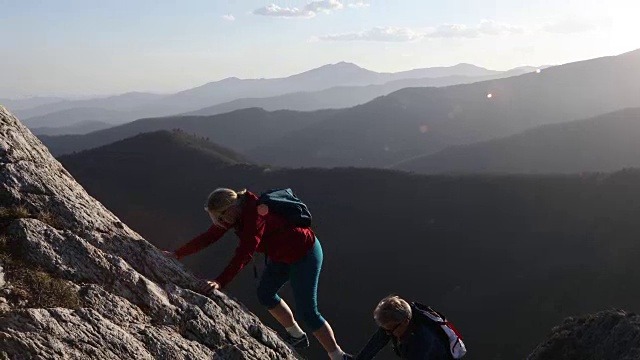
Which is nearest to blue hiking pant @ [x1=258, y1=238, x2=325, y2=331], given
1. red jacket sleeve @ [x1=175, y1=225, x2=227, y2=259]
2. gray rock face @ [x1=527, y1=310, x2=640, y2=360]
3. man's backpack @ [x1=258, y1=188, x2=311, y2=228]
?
man's backpack @ [x1=258, y1=188, x2=311, y2=228]

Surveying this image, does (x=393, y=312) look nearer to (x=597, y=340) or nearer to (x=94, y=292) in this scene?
(x=94, y=292)

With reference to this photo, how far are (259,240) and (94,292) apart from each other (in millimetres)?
1932

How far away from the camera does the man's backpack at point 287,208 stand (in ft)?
22.4

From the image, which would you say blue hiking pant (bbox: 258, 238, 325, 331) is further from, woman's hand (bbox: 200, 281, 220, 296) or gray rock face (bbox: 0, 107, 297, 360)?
woman's hand (bbox: 200, 281, 220, 296)

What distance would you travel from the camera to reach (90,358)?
16.2 ft

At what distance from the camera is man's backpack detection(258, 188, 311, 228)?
22.4ft

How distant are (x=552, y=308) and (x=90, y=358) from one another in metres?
38.3

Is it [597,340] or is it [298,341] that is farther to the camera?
[597,340]

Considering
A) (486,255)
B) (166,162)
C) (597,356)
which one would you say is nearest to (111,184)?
(166,162)

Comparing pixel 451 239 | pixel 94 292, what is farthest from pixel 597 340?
pixel 451 239

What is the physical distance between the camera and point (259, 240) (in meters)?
6.45

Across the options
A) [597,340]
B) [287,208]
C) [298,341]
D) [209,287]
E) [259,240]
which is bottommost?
[597,340]

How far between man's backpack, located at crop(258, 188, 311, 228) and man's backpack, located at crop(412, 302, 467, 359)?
5.96 feet

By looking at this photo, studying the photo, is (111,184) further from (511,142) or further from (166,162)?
(511,142)
